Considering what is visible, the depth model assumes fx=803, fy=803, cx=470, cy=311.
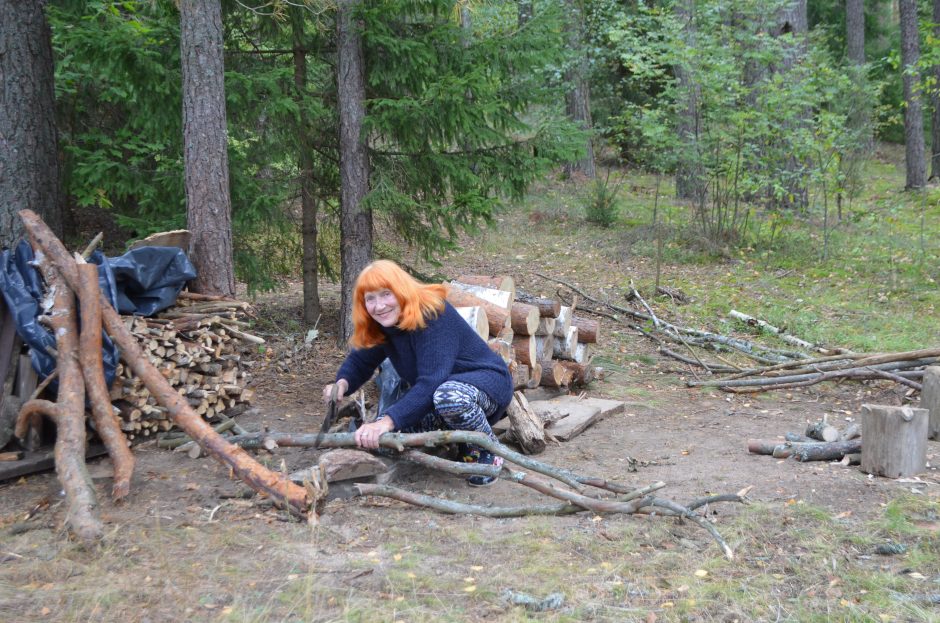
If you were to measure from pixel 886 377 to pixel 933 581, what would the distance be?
3.99m

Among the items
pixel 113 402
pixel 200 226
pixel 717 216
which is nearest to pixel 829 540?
pixel 113 402

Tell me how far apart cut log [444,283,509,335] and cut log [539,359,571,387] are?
2.65 feet

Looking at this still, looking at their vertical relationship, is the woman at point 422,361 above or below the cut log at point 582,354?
above

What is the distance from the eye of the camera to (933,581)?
3432 mm

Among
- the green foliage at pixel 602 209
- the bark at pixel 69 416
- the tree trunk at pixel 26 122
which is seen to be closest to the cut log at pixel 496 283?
the bark at pixel 69 416

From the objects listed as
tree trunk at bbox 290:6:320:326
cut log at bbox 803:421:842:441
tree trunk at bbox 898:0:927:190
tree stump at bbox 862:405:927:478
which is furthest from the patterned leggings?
tree trunk at bbox 898:0:927:190

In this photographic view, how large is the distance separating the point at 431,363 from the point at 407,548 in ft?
3.85

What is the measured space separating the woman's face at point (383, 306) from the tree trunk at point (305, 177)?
384 centimetres

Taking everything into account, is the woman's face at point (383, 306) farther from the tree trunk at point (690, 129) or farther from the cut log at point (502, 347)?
the tree trunk at point (690, 129)

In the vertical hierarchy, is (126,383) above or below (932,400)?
above

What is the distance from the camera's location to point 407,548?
381cm

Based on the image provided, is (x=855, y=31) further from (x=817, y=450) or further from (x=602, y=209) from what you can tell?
(x=817, y=450)

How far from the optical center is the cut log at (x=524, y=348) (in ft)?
23.1

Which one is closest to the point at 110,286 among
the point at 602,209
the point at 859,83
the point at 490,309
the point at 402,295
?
the point at 402,295
